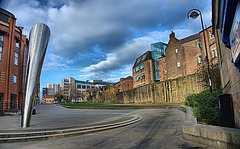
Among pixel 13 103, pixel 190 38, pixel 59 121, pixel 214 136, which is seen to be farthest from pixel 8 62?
pixel 190 38

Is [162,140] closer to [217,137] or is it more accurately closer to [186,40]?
[217,137]

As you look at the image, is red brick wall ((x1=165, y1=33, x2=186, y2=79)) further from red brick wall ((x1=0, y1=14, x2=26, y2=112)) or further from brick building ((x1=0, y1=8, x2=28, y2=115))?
red brick wall ((x1=0, y1=14, x2=26, y2=112))

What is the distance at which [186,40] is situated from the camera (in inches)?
1458

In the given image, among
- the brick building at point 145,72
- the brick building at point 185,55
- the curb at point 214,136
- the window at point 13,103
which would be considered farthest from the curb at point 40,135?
the brick building at point 145,72

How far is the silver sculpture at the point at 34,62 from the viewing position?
978 cm

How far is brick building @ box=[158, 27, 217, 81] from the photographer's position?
3105cm

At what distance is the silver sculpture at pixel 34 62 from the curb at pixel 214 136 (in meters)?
9.02

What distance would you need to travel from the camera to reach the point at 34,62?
400 inches

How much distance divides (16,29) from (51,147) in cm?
2537

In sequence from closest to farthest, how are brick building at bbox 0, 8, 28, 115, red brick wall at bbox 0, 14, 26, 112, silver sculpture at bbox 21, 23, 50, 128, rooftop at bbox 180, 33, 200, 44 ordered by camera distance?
silver sculpture at bbox 21, 23, 50, 128
brick building at bbox 0, 8, 28, 115
red brick wall at bbox 0, 14, 26, 112
rooftop at bbox 180, 33, 200, 44

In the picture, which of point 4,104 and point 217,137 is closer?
point 217,137

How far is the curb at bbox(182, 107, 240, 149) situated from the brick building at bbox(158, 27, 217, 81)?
28.4m

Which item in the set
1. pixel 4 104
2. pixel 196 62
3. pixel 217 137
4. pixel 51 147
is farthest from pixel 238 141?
pixel 196 62

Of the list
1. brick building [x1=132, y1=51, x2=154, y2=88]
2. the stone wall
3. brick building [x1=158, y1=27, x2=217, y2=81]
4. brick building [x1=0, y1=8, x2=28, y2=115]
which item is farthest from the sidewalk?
brick building [x1=132, y1=51, x2=154, y2=88]
